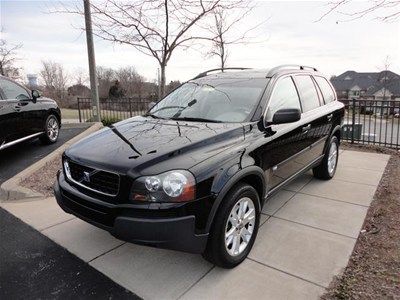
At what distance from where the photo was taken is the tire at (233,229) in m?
2.78

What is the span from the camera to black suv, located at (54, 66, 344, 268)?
2.55 metres

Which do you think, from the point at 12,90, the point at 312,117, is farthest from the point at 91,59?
the point at 312,117

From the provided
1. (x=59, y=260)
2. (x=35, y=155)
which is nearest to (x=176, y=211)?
(x=59, y=260)

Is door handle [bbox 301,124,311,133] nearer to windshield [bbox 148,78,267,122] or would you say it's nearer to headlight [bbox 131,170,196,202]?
windshield [bbox 148,78,267,122]

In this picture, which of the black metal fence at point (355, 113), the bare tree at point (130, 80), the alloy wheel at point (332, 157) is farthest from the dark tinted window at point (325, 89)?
the bare tree at point (130, 80)

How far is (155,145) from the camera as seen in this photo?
2910 mm

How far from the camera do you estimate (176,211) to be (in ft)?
8.28

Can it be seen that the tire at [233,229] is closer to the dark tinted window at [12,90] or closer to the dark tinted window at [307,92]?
the dark tinted window at [307,92]

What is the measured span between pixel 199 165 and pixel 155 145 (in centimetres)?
48

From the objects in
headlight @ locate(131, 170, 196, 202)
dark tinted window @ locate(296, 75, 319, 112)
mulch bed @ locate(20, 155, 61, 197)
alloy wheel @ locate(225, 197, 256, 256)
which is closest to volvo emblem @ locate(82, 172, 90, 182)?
headlight @ locate(131, 170, 196, 202)

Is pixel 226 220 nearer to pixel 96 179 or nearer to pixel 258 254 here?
pixel 258 254

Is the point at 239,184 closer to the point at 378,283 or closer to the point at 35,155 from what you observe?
the point at 378,283

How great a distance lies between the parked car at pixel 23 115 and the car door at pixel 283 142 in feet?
15.1

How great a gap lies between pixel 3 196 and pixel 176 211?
136 inches
